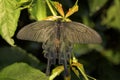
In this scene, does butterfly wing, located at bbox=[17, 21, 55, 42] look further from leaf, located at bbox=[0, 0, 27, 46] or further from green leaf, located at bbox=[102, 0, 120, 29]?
green leaf, located at bbox=[102, 0, 120, 29]

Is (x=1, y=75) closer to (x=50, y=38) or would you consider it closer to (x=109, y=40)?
(x=50, y=38)

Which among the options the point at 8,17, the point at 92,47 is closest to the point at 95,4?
the point at 92,47

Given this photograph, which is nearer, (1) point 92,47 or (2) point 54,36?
(2) point 54,36

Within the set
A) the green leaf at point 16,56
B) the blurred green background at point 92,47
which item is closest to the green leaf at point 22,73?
the blurred green background at point 92,47

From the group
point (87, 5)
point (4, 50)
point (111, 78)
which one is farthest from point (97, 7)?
point (4, 50)

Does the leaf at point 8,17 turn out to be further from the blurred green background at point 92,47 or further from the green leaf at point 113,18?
the green leaf at point 113,18

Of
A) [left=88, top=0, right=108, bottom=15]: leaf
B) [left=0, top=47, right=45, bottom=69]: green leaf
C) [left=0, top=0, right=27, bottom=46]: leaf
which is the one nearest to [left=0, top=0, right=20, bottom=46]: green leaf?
[left=0, top=0, right=27, bottom=46]: leaf

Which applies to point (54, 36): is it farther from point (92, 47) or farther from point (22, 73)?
point (92, 47)
